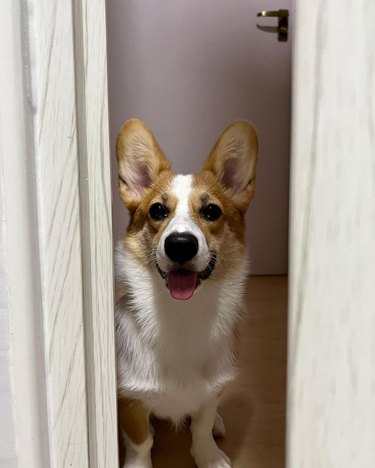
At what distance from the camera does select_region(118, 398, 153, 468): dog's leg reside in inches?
45.6

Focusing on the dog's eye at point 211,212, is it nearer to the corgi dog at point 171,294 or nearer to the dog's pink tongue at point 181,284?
the corgi dog at point 171,294

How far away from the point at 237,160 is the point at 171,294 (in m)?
0.33

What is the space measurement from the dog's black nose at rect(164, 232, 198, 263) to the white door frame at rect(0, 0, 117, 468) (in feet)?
0.79

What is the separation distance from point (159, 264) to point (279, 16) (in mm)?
1420

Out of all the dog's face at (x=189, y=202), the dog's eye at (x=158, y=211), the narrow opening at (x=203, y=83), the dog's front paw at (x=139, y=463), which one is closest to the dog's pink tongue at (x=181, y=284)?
the dog's face at (x=189, y=202)

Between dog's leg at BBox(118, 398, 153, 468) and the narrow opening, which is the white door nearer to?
the narrow opening

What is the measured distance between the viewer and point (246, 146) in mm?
1141

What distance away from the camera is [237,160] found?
1.18 m

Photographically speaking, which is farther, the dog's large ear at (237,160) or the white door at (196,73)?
the white door at (196,73)

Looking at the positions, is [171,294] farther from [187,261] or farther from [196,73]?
[196,73]

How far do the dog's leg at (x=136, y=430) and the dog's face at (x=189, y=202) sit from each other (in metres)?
0.29

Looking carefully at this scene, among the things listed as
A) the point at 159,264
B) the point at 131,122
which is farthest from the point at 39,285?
the point at 131,122

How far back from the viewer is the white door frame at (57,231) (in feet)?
2.13

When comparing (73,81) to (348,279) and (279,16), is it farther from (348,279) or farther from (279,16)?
(279,16)
